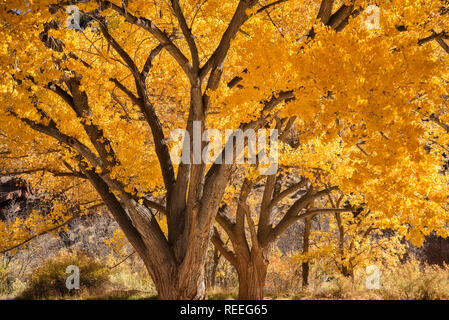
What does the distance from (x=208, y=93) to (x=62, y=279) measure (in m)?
9.50

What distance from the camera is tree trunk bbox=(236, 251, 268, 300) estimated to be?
356 inches

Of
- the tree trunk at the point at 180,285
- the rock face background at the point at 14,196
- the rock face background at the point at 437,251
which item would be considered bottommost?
the tree trunk at the point at 180,285

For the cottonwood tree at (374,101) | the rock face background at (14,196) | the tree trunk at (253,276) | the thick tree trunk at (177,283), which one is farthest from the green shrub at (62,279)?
the cottonwood tree at (374,101)

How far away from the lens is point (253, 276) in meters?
9.10

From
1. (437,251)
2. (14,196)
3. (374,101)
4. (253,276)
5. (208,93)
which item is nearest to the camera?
(374,101)

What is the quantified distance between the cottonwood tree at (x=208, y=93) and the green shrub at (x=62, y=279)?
15.7 feet

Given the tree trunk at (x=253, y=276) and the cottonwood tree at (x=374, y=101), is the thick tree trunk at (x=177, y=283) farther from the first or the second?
the tree trunk at (x=253, y=276)

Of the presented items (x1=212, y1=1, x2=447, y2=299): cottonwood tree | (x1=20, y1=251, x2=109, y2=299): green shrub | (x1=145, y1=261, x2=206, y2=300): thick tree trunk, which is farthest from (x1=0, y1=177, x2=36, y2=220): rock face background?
(x1=212, y1=1, x2=447, y2=299): cottonwood tree

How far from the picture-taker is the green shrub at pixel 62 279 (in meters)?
11.6

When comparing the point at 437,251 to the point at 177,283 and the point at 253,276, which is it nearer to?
the point at 253,276

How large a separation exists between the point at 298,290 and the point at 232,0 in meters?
8.99

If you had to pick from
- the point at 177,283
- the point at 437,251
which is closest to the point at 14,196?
the point at 177,283
